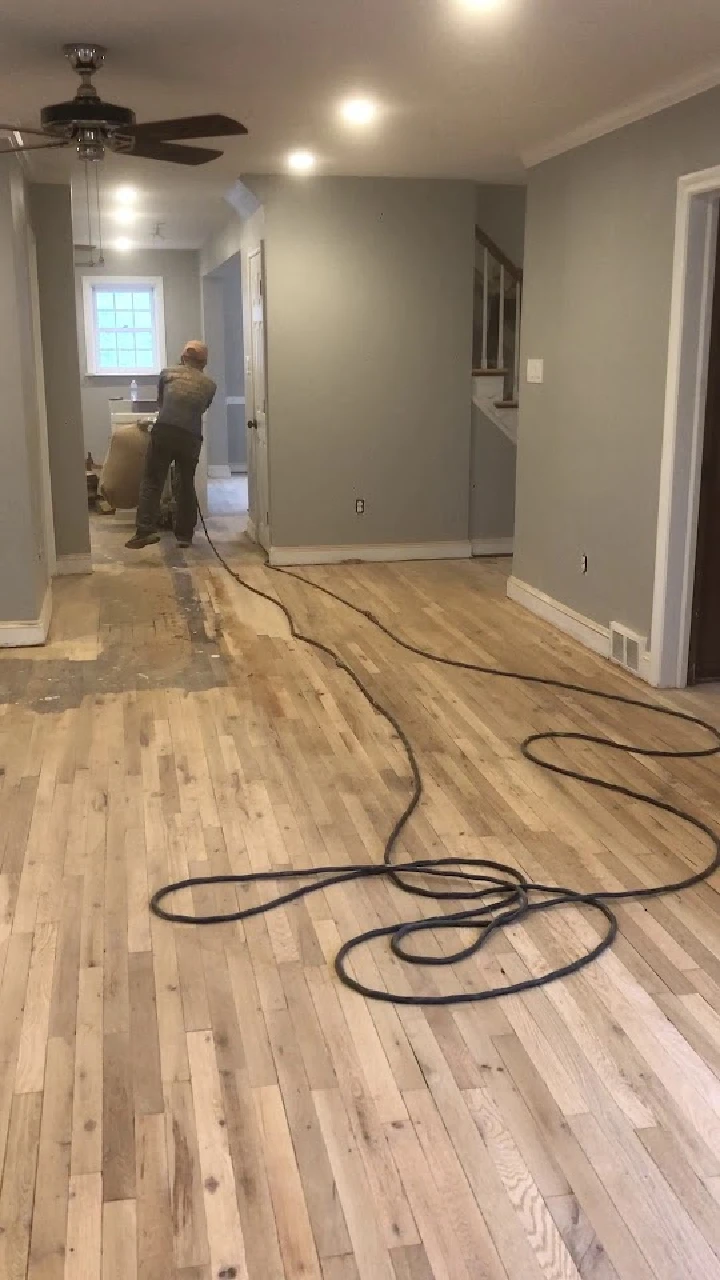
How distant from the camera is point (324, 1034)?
2299mm

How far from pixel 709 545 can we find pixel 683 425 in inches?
20.3

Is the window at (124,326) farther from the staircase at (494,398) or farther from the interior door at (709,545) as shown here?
the interior door at (709,545)

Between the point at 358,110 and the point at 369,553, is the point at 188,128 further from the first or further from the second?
the point at 369,553

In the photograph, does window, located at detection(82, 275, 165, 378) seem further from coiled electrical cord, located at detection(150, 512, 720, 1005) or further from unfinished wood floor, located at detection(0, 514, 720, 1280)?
coiled electrical cord, located at detection(150, 512, 720, 1005)

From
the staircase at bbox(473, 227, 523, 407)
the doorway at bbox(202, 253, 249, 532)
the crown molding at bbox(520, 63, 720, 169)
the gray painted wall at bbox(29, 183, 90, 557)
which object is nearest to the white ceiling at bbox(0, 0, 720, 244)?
the crown molding at bbox(520, 63, 720, 169)

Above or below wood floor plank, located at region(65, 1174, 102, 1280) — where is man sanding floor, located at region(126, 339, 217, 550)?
above

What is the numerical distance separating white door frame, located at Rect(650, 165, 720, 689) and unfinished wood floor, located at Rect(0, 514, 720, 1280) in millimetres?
565

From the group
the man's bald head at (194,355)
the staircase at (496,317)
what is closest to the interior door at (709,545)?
the staircase at (496,317)

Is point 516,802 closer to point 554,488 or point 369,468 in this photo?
point 554,488

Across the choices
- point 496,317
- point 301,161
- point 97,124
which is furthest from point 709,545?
point 496,317

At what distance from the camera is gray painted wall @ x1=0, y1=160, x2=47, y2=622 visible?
498cm

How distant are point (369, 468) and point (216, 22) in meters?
3.88

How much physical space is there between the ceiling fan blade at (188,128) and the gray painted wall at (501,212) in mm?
3934

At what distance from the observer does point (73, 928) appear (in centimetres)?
271
